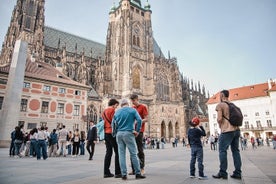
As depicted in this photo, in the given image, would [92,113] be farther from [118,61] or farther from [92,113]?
[118,61]

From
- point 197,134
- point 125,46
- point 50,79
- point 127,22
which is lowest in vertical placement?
point 197,134

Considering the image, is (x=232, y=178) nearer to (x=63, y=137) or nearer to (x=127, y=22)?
(x=63, y=137)

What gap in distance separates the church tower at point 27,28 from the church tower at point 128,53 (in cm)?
1178

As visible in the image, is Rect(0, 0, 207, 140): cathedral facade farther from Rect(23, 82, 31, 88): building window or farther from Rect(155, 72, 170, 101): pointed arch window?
Rect(23, 82, 31, 88): building window

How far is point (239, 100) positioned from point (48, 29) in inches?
1650

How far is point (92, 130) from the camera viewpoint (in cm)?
857

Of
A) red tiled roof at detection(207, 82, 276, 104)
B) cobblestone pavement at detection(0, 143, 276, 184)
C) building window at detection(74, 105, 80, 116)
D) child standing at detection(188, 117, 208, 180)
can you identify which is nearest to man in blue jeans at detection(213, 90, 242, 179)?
cobblestone pavement at detection(0, 143, 276, 184)

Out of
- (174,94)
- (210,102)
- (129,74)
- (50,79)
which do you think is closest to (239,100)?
(210,102)

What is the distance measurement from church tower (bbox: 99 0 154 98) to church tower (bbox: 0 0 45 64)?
11.8 metres

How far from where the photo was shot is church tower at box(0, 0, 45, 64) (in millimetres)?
30927

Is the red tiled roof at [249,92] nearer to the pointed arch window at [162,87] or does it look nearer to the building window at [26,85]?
the pointed arch window at [162,87]

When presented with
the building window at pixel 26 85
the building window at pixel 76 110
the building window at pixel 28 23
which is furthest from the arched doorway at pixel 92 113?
the building window at pixel 28 23

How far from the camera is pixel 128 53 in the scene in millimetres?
36625

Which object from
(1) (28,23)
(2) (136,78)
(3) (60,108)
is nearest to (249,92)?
(2) (136,78)
